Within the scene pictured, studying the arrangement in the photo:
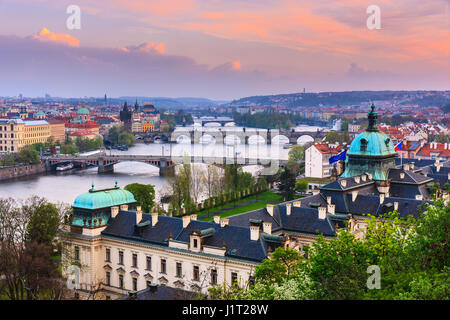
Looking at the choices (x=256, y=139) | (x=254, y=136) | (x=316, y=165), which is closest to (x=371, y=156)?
(x=316, y=165)

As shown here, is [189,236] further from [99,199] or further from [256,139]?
[256,139]

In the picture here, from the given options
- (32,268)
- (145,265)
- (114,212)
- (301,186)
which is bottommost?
(301,186)

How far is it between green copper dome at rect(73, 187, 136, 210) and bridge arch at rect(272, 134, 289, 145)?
117602 mm

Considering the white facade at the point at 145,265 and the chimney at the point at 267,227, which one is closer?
the white facade at the point at 145,265

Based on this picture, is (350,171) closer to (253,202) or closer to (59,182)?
(253,202)

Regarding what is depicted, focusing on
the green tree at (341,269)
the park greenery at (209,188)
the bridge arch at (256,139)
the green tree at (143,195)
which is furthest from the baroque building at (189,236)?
the bridge arch at (256,139)

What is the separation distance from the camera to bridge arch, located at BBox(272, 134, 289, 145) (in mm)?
154575

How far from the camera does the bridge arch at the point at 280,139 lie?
507 feet

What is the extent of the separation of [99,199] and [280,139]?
130256 millimetres

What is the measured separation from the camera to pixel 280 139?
532 feet

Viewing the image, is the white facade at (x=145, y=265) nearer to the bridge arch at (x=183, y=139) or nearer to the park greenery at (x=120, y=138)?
the park greenery at (x=120, y=138)

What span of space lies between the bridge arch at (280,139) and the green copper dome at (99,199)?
386 ft

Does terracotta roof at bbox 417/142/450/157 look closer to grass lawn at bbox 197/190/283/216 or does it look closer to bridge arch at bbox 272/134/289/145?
grass lawn at bbox 197/190/283/216

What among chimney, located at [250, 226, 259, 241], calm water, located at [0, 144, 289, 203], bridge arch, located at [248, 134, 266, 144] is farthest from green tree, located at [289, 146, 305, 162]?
chimney, located at [250, 226, 259, 241]
